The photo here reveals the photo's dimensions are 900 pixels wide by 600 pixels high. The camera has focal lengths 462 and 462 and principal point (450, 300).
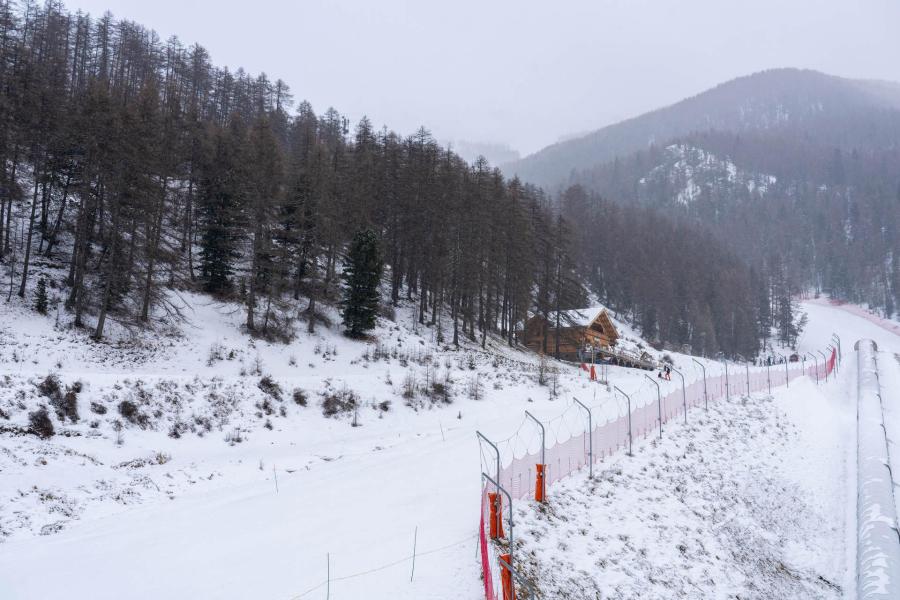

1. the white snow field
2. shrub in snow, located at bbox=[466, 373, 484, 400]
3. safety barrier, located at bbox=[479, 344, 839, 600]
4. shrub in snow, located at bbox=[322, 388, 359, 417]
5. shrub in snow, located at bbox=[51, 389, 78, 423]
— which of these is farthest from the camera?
shrub in snow, located at bbox=[466, 373, 484, 400]

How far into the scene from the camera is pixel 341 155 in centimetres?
4325

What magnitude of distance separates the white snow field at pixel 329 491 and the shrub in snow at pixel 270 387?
0.40ft

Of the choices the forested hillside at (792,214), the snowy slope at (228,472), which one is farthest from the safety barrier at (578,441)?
the forested hillside at (792,214)

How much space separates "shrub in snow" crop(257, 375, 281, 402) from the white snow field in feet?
0.40

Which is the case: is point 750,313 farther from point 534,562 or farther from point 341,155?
point 534,562

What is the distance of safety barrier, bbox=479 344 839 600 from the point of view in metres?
9.22

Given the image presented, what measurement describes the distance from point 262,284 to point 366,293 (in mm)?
6493

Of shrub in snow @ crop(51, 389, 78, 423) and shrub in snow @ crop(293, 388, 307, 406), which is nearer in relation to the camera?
shrub in snow @ crop(51, 389, 78, 423)

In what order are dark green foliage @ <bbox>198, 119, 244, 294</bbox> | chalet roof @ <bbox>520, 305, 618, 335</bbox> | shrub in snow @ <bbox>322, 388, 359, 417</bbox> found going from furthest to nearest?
chalet roof @ <bbox>520, 305, 618, 335</bbox> < dark green foliage @ <bbox>198, 119, 244, 294</bbox> < shrub in snow @ <bbox>322, 388, 359, 417</bbox>

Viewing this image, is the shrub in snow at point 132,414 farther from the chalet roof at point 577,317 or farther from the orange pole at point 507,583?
the chalet roof at point 577,317

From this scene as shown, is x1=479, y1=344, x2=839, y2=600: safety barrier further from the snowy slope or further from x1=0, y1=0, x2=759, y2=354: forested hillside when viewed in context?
x1=0, y1=0, x2=759, y2=354: forested hillside

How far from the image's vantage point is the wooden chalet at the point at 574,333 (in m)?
45.7

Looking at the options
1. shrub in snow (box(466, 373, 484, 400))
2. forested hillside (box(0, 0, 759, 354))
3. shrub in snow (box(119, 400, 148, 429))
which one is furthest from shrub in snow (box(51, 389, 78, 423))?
shrub in snow (box(466, 373, 484, 400))

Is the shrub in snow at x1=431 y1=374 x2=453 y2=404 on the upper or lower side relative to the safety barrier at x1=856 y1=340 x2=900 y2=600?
upper
